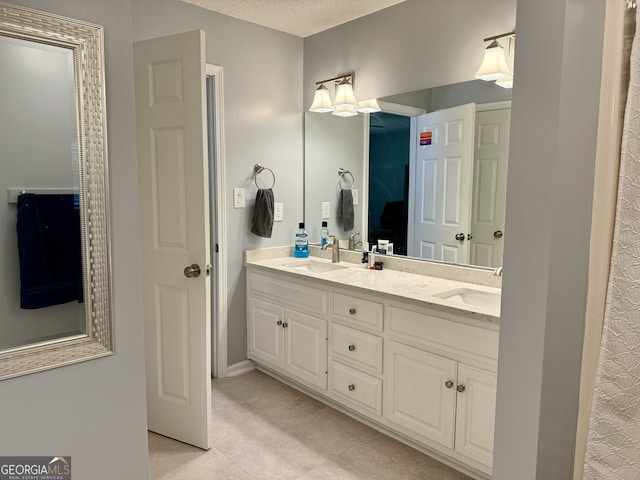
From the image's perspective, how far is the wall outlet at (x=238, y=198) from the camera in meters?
3.13

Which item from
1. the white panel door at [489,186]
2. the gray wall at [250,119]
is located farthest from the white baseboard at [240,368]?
the white panel door at [489,186]

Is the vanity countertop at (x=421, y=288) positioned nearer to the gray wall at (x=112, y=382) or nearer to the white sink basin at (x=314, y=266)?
the white sink basin at (x=314, y=266)

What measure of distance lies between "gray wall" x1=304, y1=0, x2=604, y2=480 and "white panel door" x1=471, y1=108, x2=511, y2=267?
4.43 ft

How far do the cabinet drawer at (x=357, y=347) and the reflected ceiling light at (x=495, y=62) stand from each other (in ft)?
4.69

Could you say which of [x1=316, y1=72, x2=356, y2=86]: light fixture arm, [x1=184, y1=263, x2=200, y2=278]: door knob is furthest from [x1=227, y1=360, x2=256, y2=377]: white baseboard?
[x1=316, y1=72, x2=356, y2=86]: light fixture arm

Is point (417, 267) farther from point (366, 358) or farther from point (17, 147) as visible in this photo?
point (17, 147)

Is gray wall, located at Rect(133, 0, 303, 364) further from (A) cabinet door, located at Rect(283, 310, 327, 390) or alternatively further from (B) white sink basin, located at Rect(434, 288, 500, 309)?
(B) white sink basin, located at Rect(434, 288, 500, 309)

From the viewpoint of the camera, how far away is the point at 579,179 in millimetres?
1023

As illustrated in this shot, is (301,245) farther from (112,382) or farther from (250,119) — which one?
(112,382)

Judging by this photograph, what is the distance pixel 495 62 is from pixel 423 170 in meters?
0.71

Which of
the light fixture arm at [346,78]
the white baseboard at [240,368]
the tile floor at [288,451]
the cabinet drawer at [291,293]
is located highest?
the light fixture arm at [346,78]

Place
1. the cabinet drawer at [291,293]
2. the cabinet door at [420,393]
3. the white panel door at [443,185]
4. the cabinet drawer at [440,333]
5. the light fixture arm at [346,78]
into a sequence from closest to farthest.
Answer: the cabinet drawer at [440,333]
the cabinet door at [420,393]
the white panel door at [443,185]
the cabinet drawer at [291,293]
the light fixture arm at [346,78]

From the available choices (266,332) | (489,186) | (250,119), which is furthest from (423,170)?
(266,332)

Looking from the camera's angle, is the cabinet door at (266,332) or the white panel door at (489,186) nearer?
the white panel door at (489,186)
